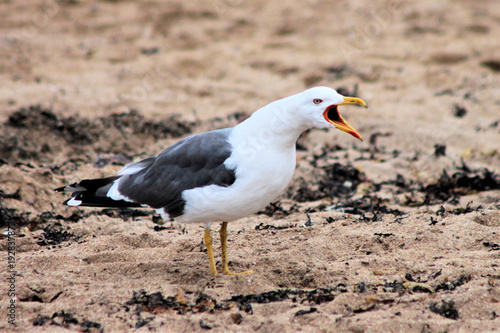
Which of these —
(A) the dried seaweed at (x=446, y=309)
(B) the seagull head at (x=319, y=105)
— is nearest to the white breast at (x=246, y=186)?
(B) the seagull head at (x=319, y=105)

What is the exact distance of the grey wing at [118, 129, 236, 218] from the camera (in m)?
3.92

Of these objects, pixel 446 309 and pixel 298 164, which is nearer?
pixel 446 309

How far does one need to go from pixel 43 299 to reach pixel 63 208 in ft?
5.79

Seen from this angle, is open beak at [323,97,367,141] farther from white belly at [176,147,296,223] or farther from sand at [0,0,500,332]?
sand at [0,0,500,332]

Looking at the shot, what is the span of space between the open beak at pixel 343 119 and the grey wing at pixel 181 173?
0.68 m

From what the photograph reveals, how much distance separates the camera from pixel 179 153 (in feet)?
13.6

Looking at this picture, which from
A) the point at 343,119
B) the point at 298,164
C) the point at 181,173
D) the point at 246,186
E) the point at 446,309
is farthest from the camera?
the point at 298,164

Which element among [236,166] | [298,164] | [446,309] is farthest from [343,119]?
[298,164]

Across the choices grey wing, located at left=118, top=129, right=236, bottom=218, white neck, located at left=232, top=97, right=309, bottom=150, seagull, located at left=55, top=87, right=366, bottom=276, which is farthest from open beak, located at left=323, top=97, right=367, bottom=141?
grey wing, located at left=118, top=129, right=236, bottom=218

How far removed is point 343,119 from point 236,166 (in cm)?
76

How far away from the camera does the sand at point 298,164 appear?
3.55 meters

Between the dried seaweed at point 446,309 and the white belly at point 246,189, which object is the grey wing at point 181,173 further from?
the dried seaweed at point 446,309

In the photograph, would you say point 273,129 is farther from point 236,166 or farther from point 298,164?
point 298,164

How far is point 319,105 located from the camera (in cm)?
377
